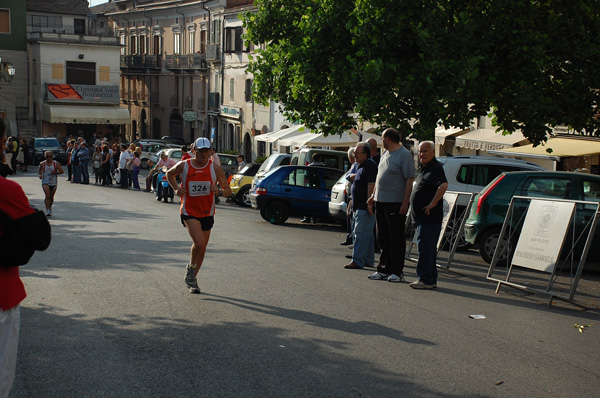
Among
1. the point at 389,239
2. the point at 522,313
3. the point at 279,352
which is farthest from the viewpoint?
the point at 389,239

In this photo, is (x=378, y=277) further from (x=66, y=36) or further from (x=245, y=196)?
(x=66, y=36)

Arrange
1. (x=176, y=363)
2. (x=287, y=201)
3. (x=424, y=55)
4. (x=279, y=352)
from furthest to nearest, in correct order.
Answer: (x=287, y=201), (x=424, y=55), (x=279, y=352), (x=176, y=363)

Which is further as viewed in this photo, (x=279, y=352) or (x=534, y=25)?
(x=534, y=25)

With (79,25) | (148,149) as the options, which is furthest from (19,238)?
(79,25)

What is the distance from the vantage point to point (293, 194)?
68.2ft

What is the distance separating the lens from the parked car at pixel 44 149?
47.8 m

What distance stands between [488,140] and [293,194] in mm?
10036

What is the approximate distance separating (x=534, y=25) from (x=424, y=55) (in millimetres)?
2703

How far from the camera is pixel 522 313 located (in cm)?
888

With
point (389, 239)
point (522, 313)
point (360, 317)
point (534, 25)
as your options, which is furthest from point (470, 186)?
point (360, 317)

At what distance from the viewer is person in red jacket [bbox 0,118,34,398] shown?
4.38m

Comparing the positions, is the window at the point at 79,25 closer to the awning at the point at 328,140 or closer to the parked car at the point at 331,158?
the awning at the point at 328,140

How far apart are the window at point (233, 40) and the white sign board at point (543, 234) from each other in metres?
45.6

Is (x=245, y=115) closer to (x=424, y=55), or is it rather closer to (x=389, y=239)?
(x=424, y=55)
